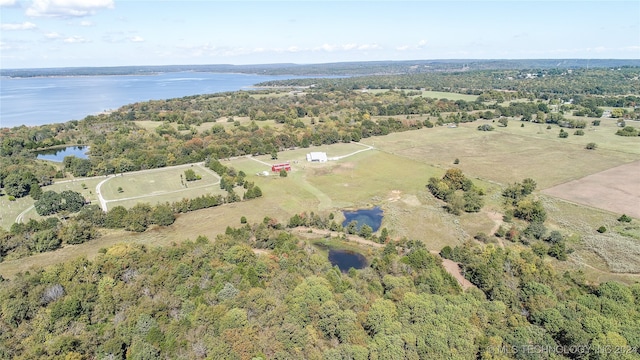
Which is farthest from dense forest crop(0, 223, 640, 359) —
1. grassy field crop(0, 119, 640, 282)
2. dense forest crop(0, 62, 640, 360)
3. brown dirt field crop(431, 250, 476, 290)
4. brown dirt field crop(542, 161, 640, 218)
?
brown dirt field crop(542, 161, 640, 218)

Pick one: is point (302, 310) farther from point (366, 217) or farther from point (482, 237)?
point (366, 217)

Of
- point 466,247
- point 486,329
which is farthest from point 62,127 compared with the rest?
point 486,329

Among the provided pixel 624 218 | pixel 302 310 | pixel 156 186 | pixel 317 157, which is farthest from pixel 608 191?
pixel 156 186

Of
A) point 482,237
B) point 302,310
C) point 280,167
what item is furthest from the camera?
point 280,167

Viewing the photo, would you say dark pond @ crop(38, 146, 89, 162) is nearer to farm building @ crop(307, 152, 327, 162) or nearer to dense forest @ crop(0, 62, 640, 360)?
dense forest @ crop(0, 62, 640, 360)

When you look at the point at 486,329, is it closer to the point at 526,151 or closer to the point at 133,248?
the point at 133,248
